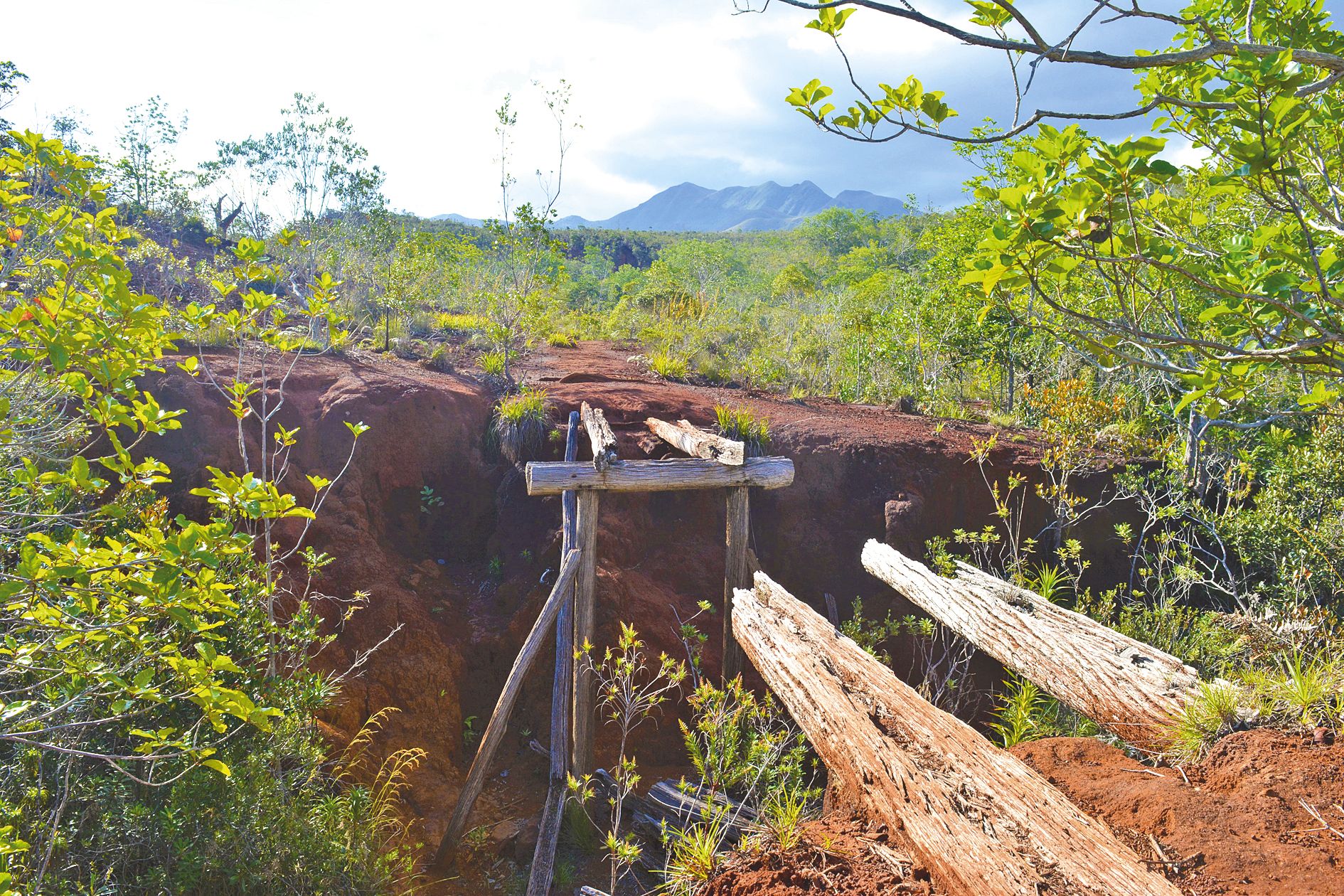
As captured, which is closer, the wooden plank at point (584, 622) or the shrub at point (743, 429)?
the wooden plank at point (584, 622)

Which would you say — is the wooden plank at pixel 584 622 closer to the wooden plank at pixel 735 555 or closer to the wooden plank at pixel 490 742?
the wooden plank at pixel 490 742

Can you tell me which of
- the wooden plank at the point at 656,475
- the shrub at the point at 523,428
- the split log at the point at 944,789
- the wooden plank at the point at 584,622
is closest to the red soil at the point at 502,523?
the shrub at the point at 523,428

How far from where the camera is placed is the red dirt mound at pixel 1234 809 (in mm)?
2266

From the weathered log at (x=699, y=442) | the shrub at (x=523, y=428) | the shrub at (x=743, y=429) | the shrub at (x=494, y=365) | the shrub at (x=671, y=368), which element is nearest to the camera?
the weathered log at (x=699, y=442)

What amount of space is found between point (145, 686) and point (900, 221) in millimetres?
42461

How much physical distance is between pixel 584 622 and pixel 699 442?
1.60m

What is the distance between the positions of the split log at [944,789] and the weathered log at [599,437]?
74.0 inches

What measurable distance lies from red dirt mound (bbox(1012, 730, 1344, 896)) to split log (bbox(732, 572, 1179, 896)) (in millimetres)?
309

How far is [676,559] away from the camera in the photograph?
6.66 metres

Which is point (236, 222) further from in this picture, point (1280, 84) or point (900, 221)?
point (900, 221)

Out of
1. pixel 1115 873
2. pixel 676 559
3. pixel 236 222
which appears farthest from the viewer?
pixel 236 222

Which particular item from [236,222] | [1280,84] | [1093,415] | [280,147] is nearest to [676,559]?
[1093,415]

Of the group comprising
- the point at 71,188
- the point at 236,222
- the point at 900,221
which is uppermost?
the point at 900,221

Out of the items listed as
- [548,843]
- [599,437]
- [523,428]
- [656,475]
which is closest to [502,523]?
[523,428]
